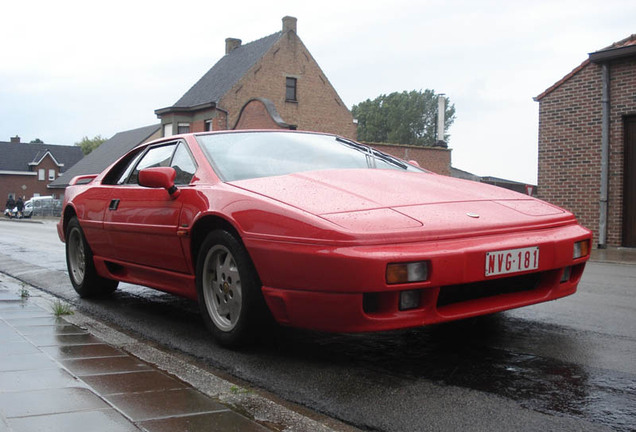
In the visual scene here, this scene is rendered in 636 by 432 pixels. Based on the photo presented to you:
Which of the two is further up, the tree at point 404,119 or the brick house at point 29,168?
the tree at point 404,119

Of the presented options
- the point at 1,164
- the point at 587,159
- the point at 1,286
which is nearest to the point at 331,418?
the point at 1,286

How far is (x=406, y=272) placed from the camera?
10.6 feet

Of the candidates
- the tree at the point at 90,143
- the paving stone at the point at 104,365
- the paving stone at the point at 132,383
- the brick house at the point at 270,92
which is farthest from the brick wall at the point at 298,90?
the tree at the point at 90,143

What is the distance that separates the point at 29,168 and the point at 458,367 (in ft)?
298

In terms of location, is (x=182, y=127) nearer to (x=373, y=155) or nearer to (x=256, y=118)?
(x=256, y=118)

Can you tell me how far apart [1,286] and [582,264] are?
552cm

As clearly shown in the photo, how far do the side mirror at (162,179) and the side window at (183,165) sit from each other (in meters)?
0.12

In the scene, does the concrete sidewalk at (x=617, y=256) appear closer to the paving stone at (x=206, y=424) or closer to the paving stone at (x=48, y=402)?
the paving stone at (x=206, y=424)

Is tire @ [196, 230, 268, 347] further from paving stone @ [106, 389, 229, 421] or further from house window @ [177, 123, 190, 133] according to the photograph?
house window @ [177, 123, 190, 133]

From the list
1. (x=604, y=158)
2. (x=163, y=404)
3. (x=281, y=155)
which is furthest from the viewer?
(x=604, y=158)

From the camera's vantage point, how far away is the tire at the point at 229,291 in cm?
378

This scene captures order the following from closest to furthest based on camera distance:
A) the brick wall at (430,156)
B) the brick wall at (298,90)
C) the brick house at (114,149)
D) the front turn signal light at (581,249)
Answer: the front turn signal light at (581,249) → the brick wall at (430,156) → the brick wall at (298,90) → the brick house at (114,149)

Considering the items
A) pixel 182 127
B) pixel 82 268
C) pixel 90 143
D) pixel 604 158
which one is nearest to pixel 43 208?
pixel 182 127

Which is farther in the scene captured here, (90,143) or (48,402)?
(90,143)
